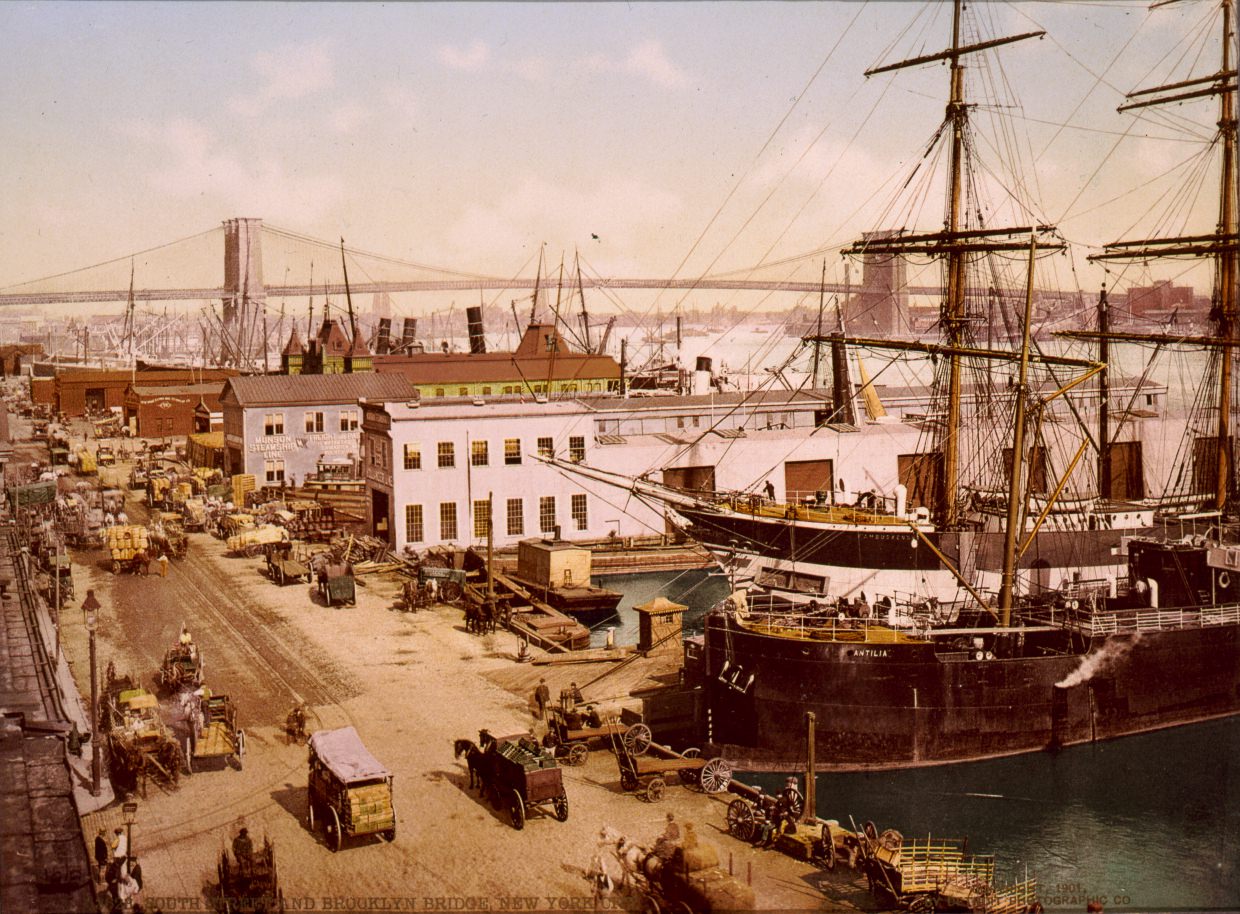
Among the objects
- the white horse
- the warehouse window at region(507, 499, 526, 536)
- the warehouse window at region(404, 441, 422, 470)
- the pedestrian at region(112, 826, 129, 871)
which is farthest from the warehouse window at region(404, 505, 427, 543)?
the white horse

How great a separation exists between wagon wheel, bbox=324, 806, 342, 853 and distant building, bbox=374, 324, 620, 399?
53382 mm

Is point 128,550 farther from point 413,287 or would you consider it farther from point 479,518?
point 413,287

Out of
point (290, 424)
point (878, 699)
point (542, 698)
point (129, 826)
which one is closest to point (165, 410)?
point (290, 424)

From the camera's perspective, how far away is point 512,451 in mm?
48500

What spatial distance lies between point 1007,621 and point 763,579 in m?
8.10

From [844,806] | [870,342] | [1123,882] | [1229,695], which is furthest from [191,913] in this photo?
[1229,695]

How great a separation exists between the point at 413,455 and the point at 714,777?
2713 centimetres

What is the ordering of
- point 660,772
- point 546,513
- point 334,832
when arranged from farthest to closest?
1. point 546,513
2. point 660,772
3. point 334,832

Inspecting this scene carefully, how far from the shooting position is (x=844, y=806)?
1018 inches

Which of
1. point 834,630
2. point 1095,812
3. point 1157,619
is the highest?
point 834,630

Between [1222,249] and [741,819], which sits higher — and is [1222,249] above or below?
above

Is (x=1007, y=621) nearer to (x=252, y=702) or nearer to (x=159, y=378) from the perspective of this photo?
(x=252, y=702)

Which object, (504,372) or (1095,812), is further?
(504,372)

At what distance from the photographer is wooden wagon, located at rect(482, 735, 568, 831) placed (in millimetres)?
20875
